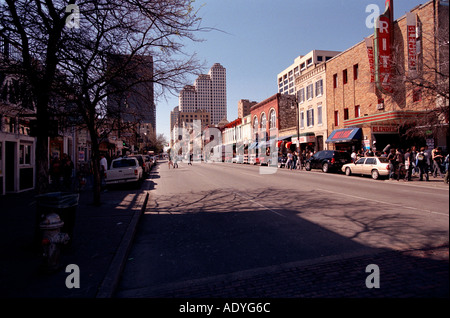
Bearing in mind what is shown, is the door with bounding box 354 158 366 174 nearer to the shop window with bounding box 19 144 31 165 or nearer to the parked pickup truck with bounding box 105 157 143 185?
the parked pickup truck with bounding box 105 157 143 185

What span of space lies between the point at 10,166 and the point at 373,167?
19.2 metres

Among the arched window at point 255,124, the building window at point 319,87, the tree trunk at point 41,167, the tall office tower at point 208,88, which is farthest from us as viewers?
the arched window at point 255,124

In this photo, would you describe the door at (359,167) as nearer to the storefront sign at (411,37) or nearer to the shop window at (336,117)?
the storefront sign at (411,37)

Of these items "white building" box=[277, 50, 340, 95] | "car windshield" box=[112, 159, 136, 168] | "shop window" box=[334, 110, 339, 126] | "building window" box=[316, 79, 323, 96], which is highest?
"white building" box=[277, 50, 340, 95]

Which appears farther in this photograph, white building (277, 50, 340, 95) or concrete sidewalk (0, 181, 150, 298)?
white building (277, 50, 340, 95)

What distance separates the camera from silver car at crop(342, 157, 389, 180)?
16.5 meters

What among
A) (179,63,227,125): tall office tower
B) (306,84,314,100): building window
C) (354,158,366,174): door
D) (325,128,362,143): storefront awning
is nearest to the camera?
(179,63,227,125): tall office tower

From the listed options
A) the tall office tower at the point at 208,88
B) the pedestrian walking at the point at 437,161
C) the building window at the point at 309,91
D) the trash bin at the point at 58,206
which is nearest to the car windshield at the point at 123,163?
the tall office tower at the point at 208,88

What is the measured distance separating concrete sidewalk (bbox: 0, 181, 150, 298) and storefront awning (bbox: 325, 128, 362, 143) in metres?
21.9

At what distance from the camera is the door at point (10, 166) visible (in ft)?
44.1

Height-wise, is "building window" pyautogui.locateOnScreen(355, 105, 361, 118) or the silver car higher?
"building window" pyautogui.locateOnScreen(355, 105, 361, 118)

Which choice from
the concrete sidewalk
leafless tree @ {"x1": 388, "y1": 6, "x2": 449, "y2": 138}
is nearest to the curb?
the concrete sidewalk

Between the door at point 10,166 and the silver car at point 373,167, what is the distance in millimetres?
18840
